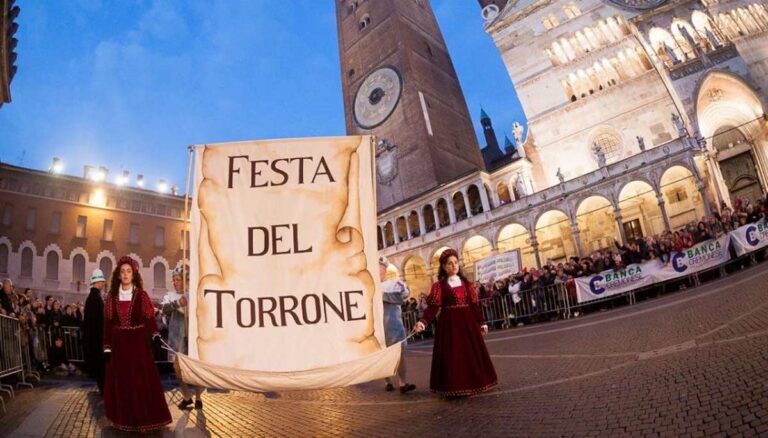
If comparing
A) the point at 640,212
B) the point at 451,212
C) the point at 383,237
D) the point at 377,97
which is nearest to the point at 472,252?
the point at 451,212

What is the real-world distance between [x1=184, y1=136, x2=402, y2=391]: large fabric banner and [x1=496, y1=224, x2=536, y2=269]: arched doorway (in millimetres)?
26510

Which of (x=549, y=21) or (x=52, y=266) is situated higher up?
(x=549, y=21)

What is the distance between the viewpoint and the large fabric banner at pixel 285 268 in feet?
11.0

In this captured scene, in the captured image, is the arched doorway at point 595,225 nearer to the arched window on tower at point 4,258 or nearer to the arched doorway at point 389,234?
the arched doorway at point 389,234

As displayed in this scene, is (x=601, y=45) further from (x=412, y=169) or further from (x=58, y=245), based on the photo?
(x=58, y=245)

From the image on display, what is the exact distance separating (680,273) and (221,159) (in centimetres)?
1455

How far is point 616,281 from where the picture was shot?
13.4 meters

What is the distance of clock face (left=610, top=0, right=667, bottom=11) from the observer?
28.4 m

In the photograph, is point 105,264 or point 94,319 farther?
point 105,264

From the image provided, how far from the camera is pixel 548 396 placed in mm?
3811

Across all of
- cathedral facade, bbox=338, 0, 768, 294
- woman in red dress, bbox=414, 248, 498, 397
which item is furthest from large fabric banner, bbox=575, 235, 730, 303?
cathedral facade, bbox=338, 0, 768, 294

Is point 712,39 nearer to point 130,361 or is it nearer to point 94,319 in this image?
point 130,361

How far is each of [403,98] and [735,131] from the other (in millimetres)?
25916

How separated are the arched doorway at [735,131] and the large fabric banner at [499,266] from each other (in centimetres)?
1158
